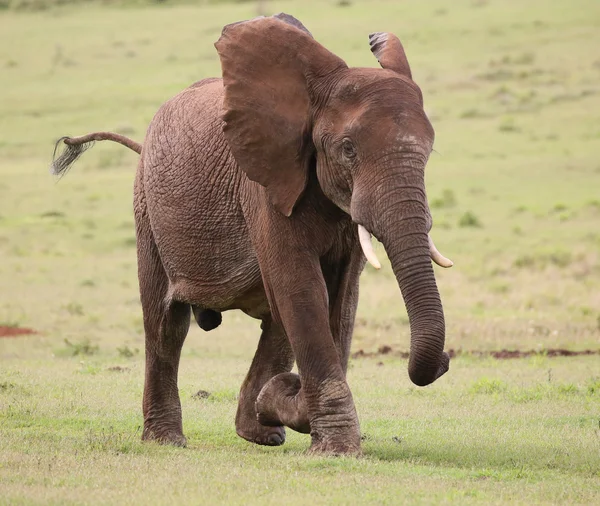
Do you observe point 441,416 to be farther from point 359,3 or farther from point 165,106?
point 359,3

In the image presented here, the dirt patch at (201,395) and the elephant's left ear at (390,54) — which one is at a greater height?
the elephant's left ear at (390,54)

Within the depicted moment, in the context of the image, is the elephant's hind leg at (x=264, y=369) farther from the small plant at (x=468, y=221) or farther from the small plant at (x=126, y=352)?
the small plant at (x=468, y=221)

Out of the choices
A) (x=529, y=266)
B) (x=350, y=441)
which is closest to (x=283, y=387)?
(x=350, y=441)

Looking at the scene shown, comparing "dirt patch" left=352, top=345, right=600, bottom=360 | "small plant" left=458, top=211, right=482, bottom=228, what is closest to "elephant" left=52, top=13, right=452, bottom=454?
"dirt patch" left=352, top=345, right=600, bottom=360

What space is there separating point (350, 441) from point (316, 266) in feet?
3.31

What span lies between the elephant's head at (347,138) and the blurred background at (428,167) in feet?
21.8

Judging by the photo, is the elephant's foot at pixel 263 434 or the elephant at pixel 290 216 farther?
the elephant's foot at pixel 263 434

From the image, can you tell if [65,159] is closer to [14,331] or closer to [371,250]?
[371,250]

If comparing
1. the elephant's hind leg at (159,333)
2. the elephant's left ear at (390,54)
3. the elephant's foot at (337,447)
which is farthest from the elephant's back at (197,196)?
the elephant's foot at (337,447)

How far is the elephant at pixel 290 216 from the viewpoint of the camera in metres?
7.32

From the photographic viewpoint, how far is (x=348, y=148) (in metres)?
7.51

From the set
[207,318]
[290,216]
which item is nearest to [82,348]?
[207,318]

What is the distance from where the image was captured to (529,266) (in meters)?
19.4

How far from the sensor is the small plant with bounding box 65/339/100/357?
1441 centimetres
